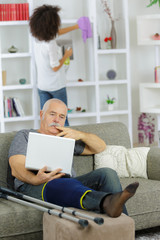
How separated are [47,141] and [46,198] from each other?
13.1 inches

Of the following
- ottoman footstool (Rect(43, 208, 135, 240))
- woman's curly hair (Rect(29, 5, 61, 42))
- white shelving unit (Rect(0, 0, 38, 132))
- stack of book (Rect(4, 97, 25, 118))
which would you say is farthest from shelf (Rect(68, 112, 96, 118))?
ottoman footstool (Rect(43, 208, 135, 240))

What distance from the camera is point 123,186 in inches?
127

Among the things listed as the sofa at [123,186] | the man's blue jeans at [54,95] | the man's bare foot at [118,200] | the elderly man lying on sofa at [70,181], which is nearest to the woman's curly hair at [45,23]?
the man's blue jeans at [54,95]

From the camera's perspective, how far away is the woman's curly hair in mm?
5078

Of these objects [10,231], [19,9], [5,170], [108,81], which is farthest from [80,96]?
[10,231]

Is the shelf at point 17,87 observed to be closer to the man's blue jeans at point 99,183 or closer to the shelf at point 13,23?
the shelf at point 13,23

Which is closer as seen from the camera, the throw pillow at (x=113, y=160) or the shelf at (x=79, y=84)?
the throw pillow at (x=113, y=160)

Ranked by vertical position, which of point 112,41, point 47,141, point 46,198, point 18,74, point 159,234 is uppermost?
point 112,41

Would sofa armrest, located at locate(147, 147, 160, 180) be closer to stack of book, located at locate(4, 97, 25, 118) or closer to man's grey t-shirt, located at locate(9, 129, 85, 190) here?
man's grey t-shirt, located at locate(9, 129, 85, 190)

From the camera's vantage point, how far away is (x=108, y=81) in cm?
605

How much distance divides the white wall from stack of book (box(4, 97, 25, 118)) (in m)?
1.71

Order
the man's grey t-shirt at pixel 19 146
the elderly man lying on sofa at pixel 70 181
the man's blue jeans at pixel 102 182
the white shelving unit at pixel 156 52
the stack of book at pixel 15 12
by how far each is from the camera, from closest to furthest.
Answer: the elderly man lying on sofa at pixel 70 181 → the man's blue jeans at pixel 102 182 → the man's grey t-shirt at pixel 19 146 → the stack of book at pixel 15 12 → the white shelving unit at pixel 156 52

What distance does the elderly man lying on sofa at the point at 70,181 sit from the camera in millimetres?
2521

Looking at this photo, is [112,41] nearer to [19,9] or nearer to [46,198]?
[19,9]
